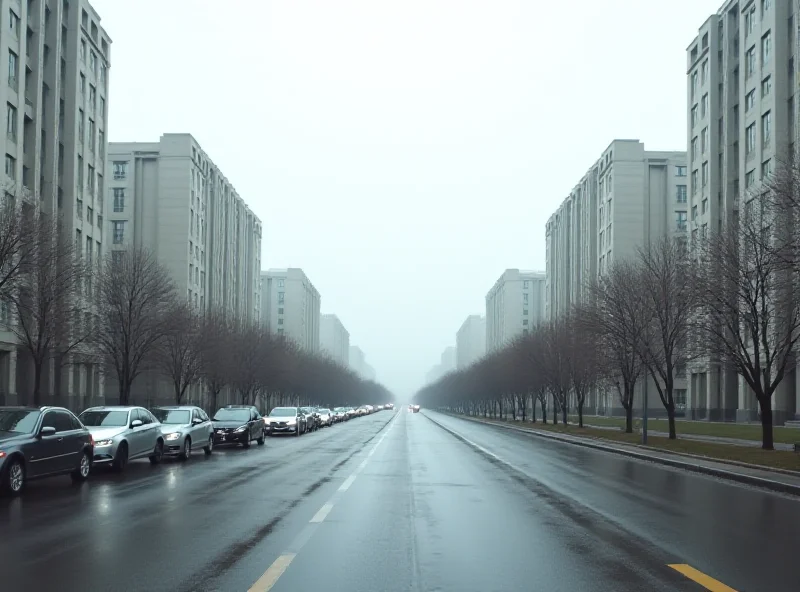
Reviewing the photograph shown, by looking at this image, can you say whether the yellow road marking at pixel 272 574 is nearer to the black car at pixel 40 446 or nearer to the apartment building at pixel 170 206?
the black car at pixel 40 446

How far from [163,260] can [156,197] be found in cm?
730

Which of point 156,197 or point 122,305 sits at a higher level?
point 156,197

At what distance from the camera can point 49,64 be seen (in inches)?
2176

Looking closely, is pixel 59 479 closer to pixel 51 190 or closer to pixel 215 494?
pixel 215 494

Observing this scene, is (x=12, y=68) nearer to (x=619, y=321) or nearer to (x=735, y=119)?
(x=619, y=321)

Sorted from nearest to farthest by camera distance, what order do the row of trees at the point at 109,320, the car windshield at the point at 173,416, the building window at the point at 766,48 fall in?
the car windshield at the point at 173,416 < the row of trees at the point at 109,320 < the building window at the point at 766,48

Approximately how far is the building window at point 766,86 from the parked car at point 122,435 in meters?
49.3

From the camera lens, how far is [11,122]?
48750mm

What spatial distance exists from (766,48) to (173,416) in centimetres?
4969

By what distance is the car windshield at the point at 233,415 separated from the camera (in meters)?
34.0

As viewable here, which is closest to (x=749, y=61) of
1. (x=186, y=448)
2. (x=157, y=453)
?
(x=186, y=448)

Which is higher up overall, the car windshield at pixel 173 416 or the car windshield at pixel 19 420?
the car windshield at pixel 19 420

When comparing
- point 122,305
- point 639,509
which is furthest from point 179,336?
point 639,509

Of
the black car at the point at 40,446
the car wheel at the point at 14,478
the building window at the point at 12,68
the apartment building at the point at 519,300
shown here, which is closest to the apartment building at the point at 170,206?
the building window at the point at 12,68
